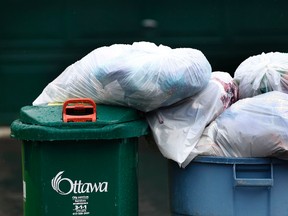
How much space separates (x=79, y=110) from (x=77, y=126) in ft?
0.53

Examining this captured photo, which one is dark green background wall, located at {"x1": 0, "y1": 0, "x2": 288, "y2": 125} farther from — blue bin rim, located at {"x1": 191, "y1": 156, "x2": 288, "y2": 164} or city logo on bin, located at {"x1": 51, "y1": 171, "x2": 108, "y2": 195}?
city logo on bin, located at {"x1": 51, "y1": 171, "x2": 108, "y2": 195}

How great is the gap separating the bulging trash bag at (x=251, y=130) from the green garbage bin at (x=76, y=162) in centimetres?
41

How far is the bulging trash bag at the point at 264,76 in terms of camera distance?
151 inches

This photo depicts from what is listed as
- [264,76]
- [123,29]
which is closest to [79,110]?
[264,76]

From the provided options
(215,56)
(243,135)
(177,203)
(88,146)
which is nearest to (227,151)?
(243,135)

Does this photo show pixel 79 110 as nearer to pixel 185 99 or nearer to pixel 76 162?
pixel 76 162

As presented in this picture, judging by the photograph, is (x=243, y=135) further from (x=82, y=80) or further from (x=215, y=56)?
(x=215, y=56)

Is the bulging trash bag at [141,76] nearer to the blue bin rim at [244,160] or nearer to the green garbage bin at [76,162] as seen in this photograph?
the green garbage bin at [76,162]

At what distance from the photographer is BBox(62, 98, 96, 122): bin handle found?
3465 mm

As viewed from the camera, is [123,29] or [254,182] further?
[123,29]

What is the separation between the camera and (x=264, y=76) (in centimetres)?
387

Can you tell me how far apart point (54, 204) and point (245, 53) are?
315cm

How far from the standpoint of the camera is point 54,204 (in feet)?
11.4

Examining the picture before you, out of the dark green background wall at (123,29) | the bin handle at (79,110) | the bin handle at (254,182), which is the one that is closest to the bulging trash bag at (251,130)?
the bin handle at (254,182)
